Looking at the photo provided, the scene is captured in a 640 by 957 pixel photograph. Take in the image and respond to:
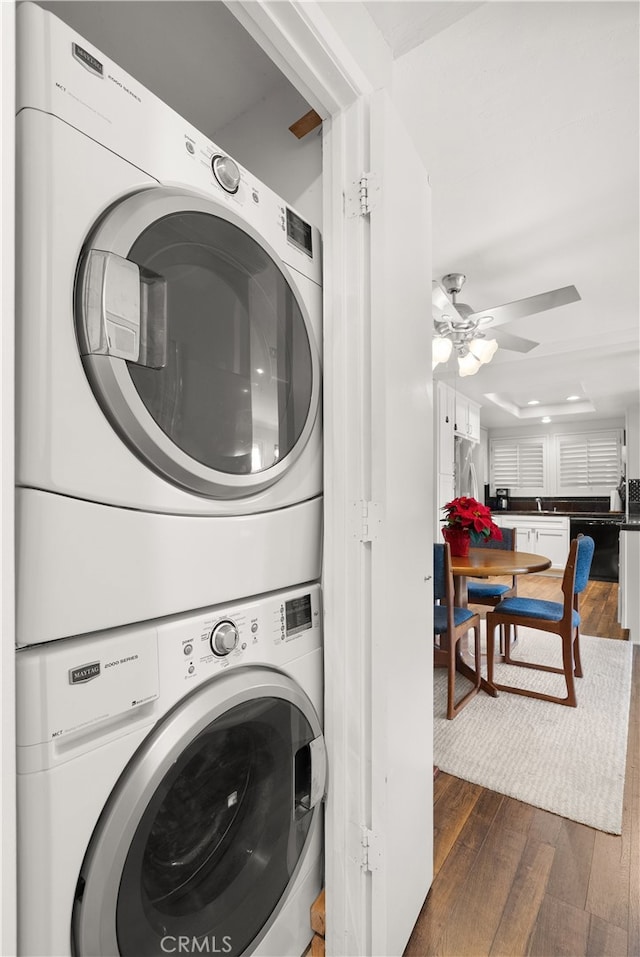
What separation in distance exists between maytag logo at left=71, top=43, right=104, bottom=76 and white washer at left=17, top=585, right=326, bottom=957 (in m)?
0.88

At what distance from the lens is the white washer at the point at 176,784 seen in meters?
0.64

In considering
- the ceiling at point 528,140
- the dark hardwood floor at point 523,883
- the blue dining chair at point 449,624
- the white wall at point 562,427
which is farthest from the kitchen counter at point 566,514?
the dark hardwood floor at point 523,883

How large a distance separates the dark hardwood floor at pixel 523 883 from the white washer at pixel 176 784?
0.49 metres

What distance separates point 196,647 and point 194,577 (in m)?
0.13

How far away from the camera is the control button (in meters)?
0.94

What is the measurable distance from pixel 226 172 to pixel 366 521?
828 millimetres

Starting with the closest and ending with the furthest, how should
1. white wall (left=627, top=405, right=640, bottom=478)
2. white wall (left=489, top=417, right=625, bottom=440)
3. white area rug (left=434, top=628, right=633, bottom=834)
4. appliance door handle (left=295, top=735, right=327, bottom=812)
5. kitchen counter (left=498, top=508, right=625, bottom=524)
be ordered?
appliance door handle (left=295, top=735, right=327, bottom=812) → white area rug (left=434, top=628, right=633, bottom=834) → white wall (left=627, top=405, right=640, bottom=478) → kitchen counter (left=498, top=508, right=625, bottom=524) → white wall (left=489, top=417, right=625, bottom=440)

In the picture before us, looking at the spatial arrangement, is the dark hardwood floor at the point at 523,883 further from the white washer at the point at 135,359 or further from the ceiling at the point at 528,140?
the ceiling at the point at 528,140

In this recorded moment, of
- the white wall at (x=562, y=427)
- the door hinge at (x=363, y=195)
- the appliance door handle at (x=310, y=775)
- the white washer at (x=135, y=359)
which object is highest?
the white wall at (x=562, y=427)

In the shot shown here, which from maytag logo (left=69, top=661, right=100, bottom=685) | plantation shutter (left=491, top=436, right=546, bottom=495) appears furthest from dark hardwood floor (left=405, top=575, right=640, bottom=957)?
plantation shutter (left=491, top=436, right=546, bottom=495)

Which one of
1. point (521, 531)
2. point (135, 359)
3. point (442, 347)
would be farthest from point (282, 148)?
point (521, 531)

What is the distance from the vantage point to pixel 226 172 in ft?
3.14

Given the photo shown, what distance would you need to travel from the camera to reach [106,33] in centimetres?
129

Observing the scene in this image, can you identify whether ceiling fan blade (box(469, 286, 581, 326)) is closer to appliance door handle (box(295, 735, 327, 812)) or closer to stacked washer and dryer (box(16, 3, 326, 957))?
stacked washer and dryer (box(16, 3, 326, 957))
